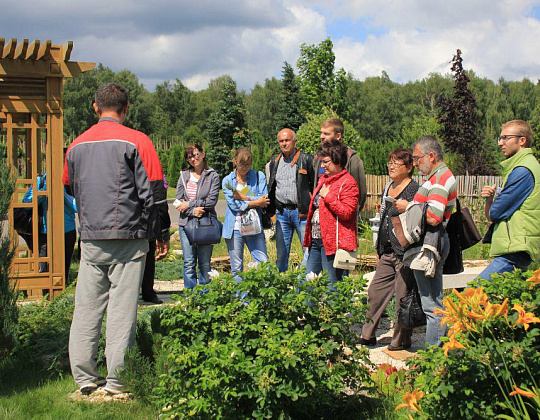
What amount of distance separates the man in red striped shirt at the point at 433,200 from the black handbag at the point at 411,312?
0.18 meters

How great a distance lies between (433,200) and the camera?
450cm

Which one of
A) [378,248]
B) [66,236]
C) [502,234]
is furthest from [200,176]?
[502,234]

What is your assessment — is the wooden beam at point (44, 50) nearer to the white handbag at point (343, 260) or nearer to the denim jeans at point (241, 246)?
the denim jeans at point (241, 246)

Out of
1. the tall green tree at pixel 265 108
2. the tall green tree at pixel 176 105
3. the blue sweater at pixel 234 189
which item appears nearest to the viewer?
the blue sweater at pixel 234 189

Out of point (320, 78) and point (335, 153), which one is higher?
point (320, 78)

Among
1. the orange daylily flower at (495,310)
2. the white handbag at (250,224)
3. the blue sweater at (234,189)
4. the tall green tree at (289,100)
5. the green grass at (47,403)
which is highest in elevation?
the tall green tree at (289,100)

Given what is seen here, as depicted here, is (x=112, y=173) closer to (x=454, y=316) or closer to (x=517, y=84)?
(x=454, y=316)

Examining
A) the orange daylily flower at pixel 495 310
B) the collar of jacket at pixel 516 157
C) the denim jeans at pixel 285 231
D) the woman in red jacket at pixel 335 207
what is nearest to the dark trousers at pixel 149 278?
the denim jeans at pixel 285 231

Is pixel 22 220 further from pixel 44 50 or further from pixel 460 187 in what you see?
pixel 460 187

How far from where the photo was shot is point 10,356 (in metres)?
4.69

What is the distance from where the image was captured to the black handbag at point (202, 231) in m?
6.88

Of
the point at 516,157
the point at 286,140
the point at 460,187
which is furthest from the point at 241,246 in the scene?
the point at 460,187

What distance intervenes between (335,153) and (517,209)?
165 cm

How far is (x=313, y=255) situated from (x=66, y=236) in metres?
3.12
